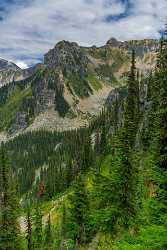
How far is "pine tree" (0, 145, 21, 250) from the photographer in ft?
152

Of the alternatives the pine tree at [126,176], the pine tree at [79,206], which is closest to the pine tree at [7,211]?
the pine tree at [79,206]

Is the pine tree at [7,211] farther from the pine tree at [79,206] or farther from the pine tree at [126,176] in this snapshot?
the pine tree at [126,176]

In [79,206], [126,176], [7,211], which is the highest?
[126,176]

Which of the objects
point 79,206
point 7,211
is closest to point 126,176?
point 7,211

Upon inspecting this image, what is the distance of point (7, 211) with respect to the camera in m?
45.9

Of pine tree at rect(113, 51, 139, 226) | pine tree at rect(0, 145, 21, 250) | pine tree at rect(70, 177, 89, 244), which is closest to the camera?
pine tree at rect(113, 51, 139, 226)

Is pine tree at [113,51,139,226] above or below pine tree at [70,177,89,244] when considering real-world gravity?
above

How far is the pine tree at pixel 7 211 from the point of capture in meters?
46.3

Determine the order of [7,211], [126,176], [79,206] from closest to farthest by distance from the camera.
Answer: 1. [126,176]
2. [7,211]
3. [79,206]

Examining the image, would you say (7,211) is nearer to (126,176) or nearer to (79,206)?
(79,206)

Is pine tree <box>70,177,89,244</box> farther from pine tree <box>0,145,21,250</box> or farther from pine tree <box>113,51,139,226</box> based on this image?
pine tree <box>113,51,139,226</box>

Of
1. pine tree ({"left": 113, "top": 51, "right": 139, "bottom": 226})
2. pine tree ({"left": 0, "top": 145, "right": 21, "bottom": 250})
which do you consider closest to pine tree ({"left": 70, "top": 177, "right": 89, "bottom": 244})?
pine tree ({"left": 0, "top": 145, "right": 21, "bottom": 250})

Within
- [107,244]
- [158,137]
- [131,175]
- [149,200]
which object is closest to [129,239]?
[149,200]

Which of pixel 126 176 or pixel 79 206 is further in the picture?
pixel 79 206
